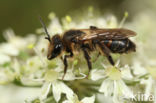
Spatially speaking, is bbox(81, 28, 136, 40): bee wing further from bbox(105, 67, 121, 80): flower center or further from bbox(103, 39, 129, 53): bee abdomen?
bbox(105, 67, 121, 80): flower center

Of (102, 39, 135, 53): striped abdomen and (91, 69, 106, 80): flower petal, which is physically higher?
(102, 39, 135, 53): striped abdomen

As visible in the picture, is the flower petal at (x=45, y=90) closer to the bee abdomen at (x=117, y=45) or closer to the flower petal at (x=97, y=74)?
the flower petal at (x=97, y=74)

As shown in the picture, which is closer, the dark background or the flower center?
the flower center

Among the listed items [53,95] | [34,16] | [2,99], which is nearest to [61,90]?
[53,95]

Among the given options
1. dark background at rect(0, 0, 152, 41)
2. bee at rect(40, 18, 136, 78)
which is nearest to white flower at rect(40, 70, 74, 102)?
bee at rect(40, 18, 136, 78)

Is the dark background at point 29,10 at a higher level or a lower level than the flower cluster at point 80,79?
higher

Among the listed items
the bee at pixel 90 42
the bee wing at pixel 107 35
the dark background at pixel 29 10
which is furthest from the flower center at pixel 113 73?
the dark background at pixel 29 10

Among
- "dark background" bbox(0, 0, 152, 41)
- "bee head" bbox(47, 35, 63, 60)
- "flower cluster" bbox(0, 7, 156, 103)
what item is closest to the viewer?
"bee head" bbox(47, 35, 63, 60)

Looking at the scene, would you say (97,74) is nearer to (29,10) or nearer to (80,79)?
(80,79)

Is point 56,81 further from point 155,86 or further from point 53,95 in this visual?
point 155,86

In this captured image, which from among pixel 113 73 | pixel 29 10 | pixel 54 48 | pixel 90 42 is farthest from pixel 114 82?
pixel 29 10
